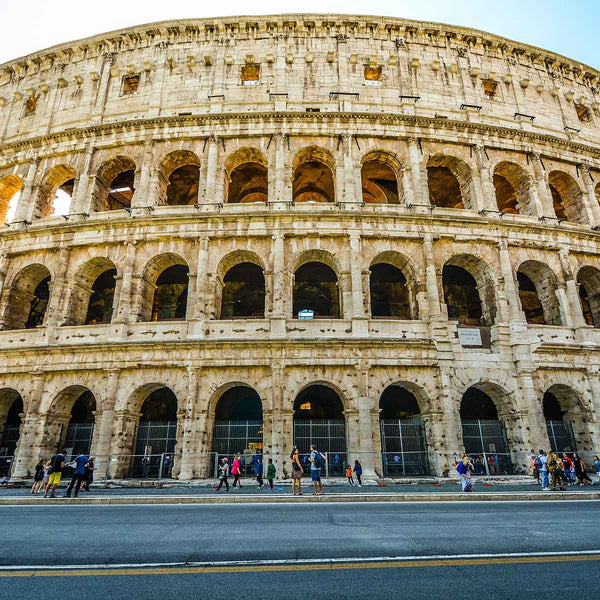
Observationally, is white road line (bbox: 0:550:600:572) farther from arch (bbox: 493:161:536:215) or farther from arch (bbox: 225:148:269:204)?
arch (bbox: 493:161:536:215)

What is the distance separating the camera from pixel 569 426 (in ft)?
54.7

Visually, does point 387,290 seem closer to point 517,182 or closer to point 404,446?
point 404,446

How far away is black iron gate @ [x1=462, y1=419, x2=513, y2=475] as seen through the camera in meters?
15.8

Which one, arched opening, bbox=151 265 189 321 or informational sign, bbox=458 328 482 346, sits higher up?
arched opening, bbox=151 265 189 321

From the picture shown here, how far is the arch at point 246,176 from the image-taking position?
19328mm

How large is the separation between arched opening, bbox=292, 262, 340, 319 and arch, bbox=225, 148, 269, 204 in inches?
194

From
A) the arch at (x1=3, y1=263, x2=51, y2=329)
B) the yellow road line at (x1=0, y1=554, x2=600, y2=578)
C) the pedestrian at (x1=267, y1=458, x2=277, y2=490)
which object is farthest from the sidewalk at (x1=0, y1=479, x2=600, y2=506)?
the arch at (x1=3, y1=263, x2=51, y2=329)

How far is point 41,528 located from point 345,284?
12630mm

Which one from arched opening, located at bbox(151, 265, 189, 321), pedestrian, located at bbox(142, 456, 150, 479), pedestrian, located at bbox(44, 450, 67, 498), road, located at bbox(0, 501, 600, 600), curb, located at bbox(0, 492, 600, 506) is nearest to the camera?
road, located at bbox(0, 501, 600, 600)

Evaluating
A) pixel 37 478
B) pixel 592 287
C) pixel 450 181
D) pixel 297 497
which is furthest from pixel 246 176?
pixel 592 287

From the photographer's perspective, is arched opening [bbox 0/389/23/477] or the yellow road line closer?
the yellow road line

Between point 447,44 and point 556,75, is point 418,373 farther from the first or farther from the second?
point 556,75

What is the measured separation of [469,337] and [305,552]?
13506mm

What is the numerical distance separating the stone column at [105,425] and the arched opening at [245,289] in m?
6.51
